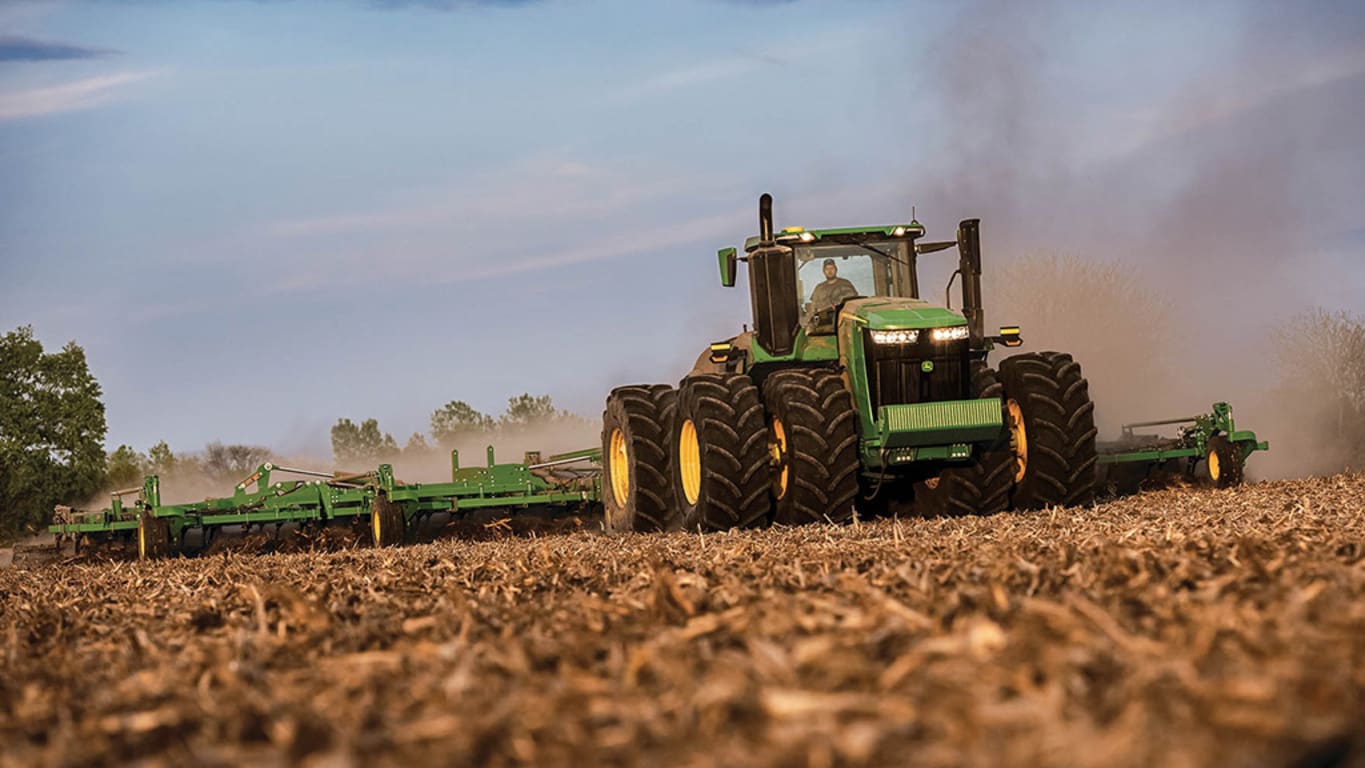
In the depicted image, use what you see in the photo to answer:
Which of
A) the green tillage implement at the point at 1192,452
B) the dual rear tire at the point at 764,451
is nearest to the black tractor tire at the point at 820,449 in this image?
the dual rear tire at the point at 764,451

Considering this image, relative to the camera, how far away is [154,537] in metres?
20.4

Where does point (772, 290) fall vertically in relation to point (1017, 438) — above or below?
above

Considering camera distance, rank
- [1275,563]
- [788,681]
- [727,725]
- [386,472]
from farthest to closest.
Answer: [386,472] → [1275,563] → [788,681] → [727,725]

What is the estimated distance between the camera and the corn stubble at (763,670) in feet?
9.18

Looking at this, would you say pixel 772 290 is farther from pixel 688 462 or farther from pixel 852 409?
pixel 688 462

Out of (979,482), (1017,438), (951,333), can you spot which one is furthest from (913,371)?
(1017,438)

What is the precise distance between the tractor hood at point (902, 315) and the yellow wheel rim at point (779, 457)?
117cm

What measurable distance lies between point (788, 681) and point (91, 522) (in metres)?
20.9

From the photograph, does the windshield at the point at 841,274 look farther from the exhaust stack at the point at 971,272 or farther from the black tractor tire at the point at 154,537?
the black tractor tire at the point at 154,537

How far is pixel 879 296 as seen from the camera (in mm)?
14508

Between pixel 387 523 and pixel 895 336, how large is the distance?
825 cm

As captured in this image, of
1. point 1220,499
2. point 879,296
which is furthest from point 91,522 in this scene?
point 1220,499

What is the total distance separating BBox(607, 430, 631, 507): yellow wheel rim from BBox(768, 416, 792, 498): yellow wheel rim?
10.2 feet

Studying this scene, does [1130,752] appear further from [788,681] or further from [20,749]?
[20,749]
